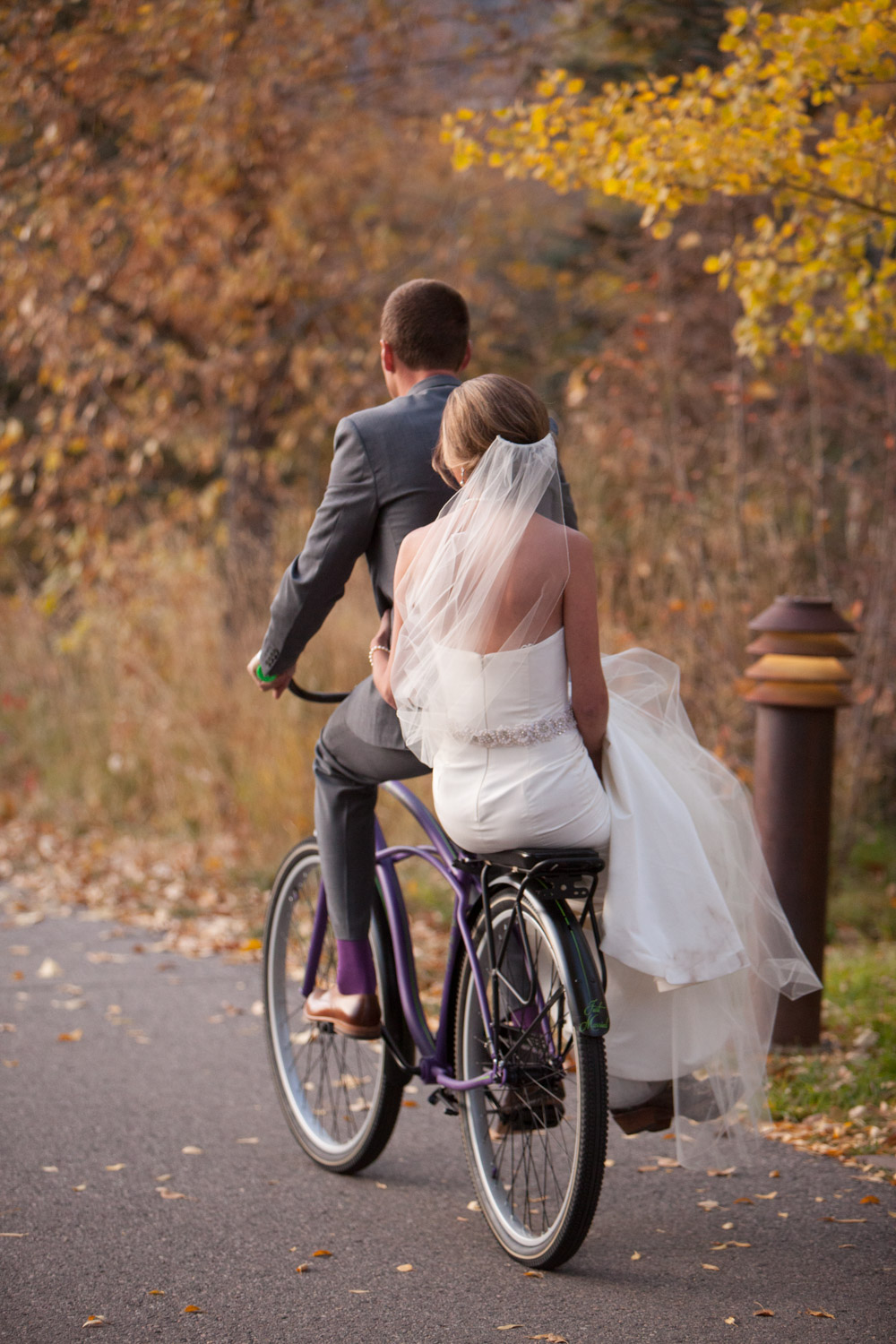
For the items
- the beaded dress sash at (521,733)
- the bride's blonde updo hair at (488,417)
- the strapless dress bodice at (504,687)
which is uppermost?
the bride's blonde updo hair at (488,417)

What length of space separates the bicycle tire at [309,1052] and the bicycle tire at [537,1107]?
0.48 meters

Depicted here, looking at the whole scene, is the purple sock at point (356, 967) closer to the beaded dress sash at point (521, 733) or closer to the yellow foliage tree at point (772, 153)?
the beaded dress sash at point (521, 733)

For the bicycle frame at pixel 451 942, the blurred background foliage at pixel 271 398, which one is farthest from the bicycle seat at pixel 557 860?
the blurred background foliage at pixel 271 398

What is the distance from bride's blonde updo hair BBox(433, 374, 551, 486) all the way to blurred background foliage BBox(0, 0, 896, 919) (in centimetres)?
432

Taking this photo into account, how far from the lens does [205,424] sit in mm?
11242

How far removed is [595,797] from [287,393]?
8760 mm

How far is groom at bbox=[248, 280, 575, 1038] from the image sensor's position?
3203 millimetres

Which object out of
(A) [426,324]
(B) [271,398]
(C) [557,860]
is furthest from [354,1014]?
(B) [271,398]

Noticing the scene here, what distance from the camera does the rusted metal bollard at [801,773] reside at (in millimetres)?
4504

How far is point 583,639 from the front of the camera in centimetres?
290

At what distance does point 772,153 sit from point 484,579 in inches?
104

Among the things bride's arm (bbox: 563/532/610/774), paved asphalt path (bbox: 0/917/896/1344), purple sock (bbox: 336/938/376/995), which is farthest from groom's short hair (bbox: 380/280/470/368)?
paved asphalt path (bbox: 0/917/896/1344)

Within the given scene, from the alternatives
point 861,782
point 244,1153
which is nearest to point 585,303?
point 861,782

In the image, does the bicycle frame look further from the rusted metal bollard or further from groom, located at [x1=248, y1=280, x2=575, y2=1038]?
the rusted metal bollard
